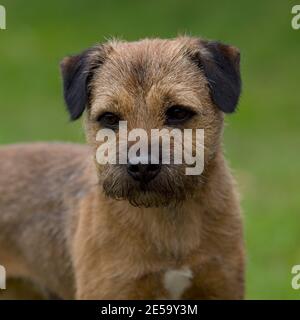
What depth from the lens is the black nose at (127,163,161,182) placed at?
7285 mm

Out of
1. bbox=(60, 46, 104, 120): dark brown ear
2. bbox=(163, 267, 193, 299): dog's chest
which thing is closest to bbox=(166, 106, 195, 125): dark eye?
bbox=(60, 46, 104, 120): dark brown ear

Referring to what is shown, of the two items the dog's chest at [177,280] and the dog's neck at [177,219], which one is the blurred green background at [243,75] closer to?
the dog's neck at [177,219]

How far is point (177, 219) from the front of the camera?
824cm

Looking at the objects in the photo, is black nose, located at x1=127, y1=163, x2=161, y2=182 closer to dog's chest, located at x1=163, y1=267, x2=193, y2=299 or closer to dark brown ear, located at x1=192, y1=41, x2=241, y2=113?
dark brown ear, located at x1=192, y1=41, x2=241, y2=113

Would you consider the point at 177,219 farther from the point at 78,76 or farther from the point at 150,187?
the point at 78,76

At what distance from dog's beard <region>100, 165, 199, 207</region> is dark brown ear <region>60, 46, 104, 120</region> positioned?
0.64 meters

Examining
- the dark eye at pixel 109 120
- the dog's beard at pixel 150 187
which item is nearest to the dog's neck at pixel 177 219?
the dog's beard at pixel 150 187

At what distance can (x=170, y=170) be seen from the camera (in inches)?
291

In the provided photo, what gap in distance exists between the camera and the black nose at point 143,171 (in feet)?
23.9

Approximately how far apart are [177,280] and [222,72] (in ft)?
5.10

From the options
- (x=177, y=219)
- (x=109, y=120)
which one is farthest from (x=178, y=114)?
(x=177, y=219)

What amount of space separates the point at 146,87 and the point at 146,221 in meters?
1.12

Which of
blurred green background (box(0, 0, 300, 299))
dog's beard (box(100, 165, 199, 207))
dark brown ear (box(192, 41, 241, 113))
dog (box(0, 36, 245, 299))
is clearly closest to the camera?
dog's beard (box(100, 165, 199, 207))
